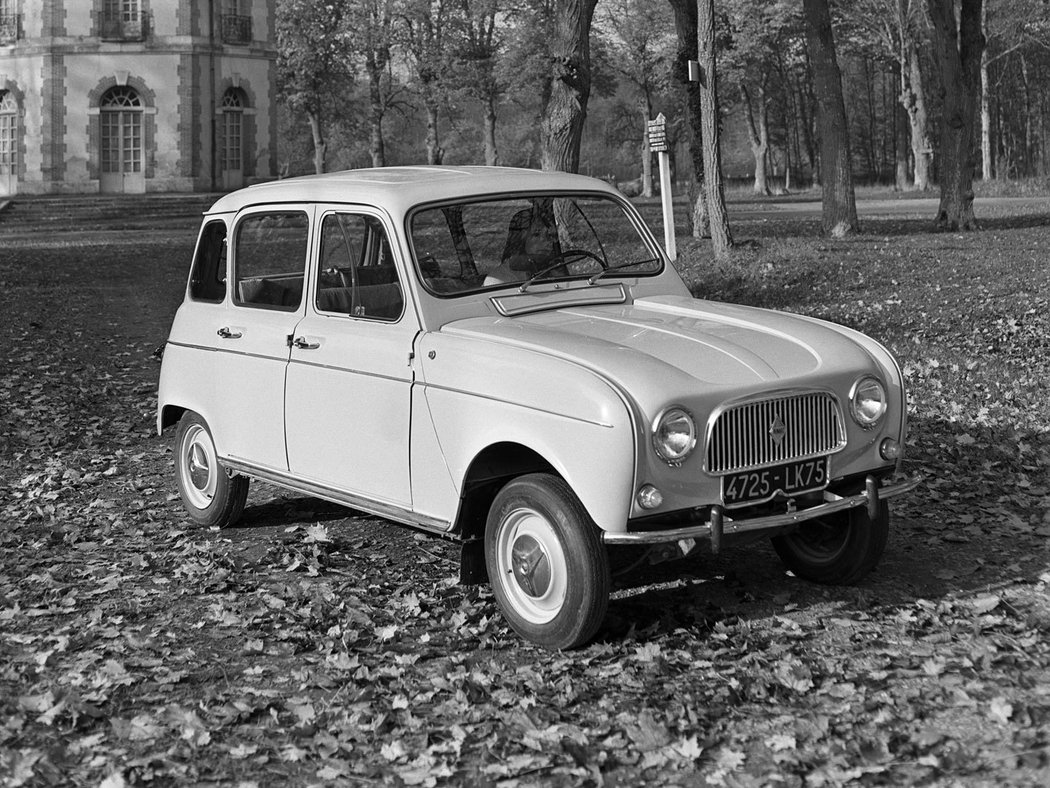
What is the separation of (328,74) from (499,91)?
785cm

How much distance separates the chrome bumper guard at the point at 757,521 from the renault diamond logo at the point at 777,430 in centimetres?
31

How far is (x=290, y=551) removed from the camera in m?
7.21

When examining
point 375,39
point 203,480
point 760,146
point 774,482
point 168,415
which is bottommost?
point 203,480

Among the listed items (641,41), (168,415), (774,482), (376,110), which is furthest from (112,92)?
(774,482)

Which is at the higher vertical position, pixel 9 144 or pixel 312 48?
pixel 312 48

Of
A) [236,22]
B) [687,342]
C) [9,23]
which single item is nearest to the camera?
[687,342]

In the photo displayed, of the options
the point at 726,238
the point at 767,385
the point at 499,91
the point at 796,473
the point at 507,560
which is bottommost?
the point at 507,560

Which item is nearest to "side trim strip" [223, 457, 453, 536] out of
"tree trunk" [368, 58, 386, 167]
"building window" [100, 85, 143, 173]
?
"building window" [100, 85, 143, 173]

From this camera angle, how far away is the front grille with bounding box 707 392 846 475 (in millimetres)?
5434

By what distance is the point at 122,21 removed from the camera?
48281 millimetres

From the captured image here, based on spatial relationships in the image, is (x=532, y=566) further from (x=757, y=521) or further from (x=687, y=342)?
(x=687, y=342)

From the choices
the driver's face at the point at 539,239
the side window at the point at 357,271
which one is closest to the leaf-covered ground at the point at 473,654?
the side window at the point at 357,271

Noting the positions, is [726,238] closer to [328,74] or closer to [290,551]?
[290,551]

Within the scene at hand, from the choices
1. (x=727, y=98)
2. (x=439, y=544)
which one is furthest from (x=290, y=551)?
(x=727, y=98)
